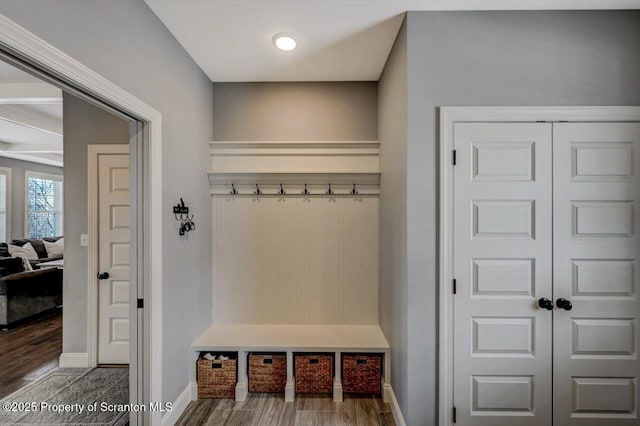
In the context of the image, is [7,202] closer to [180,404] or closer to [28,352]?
[28,352]

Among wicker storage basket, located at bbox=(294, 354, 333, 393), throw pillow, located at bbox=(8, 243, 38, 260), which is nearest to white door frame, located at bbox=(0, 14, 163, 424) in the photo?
wicker storage basket, located at bbox=(294, 354, 333, 393)

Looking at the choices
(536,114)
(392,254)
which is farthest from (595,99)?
(392,254)

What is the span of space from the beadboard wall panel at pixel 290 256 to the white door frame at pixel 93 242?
1116 mm

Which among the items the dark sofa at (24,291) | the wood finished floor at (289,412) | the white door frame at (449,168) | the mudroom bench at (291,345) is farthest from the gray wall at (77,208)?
the white door frame at (449,168)

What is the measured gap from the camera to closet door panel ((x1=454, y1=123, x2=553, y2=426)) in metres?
1.83

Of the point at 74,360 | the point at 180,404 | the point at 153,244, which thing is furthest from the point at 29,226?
the point at 153,244

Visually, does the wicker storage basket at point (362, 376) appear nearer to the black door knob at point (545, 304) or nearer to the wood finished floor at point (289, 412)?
the wood finished floor at point (289, 412)

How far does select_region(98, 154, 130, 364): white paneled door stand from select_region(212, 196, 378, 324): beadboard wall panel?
Result: 874 mm

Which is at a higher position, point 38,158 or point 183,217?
point 38,158

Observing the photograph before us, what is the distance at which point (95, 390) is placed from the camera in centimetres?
246

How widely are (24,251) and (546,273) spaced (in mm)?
7495

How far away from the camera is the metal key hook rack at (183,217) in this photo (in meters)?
2.17

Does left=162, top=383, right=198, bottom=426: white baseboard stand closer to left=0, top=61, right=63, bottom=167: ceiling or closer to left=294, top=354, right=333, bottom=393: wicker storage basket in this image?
left=294, top=354, right=333, bottom=393: wicker storage basket

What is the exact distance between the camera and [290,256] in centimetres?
286
